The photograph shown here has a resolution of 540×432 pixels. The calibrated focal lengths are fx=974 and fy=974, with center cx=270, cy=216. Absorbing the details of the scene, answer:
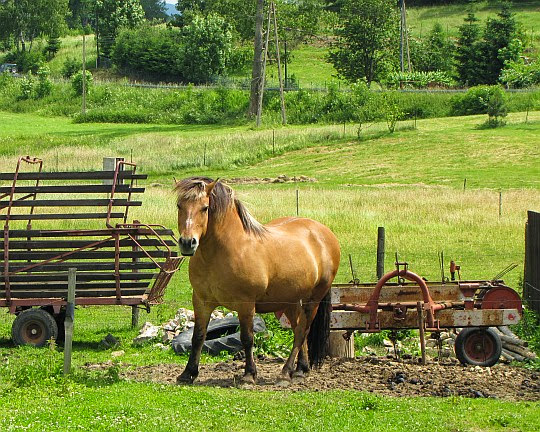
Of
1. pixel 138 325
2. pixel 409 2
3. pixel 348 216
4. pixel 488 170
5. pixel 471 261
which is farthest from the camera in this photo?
pixel 409 2

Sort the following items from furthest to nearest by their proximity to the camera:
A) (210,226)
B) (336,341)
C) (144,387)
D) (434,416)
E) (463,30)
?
1. (463,30)
2. (336,341)
3. (210,226)
4. (144,387)
5. (434,416)

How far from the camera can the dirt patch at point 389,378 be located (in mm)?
11562

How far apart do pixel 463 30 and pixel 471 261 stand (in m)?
65.0

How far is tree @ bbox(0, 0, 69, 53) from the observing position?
371 feet

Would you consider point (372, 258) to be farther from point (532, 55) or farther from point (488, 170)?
point (532, 55)

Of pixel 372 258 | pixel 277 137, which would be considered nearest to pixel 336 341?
pixel 372 258

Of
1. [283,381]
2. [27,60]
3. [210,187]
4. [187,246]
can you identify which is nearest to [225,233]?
[210,187]

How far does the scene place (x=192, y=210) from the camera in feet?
36.3

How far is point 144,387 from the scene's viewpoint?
35.4 feet

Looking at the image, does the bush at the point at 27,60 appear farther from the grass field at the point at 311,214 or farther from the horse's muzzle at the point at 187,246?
the horse's muzzle at the point at 187,246

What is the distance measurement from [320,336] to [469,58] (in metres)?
71.7

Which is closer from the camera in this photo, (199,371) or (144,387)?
(144,387)

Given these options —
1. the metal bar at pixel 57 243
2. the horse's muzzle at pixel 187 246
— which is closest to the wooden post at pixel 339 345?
the metal bar at pixel 57 243

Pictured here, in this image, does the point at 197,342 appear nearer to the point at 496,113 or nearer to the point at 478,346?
the point at 478,346
